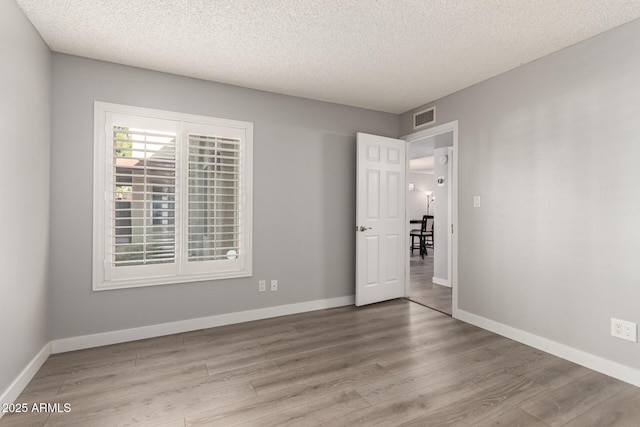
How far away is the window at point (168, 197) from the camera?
9.36 ft

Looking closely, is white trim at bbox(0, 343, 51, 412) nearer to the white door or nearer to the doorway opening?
the white door

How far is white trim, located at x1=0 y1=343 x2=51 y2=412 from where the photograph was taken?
6.34 feet

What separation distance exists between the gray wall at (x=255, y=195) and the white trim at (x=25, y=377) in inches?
7.9

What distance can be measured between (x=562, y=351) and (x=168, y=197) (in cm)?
375

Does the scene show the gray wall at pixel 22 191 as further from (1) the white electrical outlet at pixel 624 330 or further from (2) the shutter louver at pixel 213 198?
(1) the white electrical outlet at pixel 624 330

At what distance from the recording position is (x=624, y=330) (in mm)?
2273

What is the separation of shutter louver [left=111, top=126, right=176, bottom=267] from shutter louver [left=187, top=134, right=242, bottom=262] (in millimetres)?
188

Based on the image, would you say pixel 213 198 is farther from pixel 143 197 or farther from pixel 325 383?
pixel 325 383

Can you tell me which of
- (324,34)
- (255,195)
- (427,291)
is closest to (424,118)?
(324,34)

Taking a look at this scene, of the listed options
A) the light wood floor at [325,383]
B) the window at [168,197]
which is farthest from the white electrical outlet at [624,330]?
the window at [168,197]

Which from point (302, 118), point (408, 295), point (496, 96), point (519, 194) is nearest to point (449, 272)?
point (408, 295)

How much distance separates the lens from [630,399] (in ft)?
6.68

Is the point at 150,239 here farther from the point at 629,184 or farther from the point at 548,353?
the point at 629,184

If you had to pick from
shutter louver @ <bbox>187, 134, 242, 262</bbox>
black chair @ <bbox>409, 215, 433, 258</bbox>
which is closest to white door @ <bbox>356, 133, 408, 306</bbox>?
shutter louver @ <bbox>187, 134, 242, 262</bbox>
